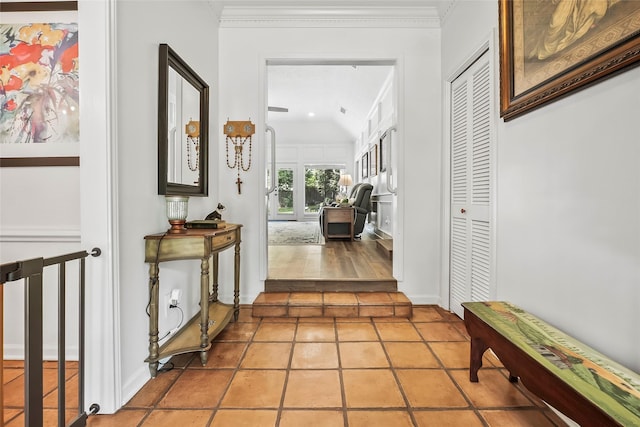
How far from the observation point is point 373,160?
6.33 metres

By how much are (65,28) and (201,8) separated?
3.27ft

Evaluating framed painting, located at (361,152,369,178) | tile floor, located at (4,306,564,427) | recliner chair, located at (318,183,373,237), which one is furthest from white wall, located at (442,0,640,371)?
framed painting, located at (361,152,369,178)

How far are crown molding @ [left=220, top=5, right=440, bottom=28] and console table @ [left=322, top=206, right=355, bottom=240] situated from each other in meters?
3.19

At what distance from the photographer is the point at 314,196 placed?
33.1 ft

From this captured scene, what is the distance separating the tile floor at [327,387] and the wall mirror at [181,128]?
1120 mm

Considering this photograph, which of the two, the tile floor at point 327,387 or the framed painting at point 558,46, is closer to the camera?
the framed painting at point 558,46

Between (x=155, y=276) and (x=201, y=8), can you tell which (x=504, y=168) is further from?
(x=201, y=8)

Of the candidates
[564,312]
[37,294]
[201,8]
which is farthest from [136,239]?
[564,312]

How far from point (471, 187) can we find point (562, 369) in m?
1.50

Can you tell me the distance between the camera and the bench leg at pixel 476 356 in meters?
1.61

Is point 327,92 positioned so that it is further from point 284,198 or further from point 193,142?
point 193,142

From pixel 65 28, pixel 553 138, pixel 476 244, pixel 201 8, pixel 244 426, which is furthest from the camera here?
pixel 201 8

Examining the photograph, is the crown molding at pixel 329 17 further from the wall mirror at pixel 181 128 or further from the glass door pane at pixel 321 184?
the glass door pane at pixel 321 184

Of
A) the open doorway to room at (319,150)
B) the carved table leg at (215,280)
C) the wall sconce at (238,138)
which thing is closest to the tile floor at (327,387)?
the carved table leg at (215,280)
